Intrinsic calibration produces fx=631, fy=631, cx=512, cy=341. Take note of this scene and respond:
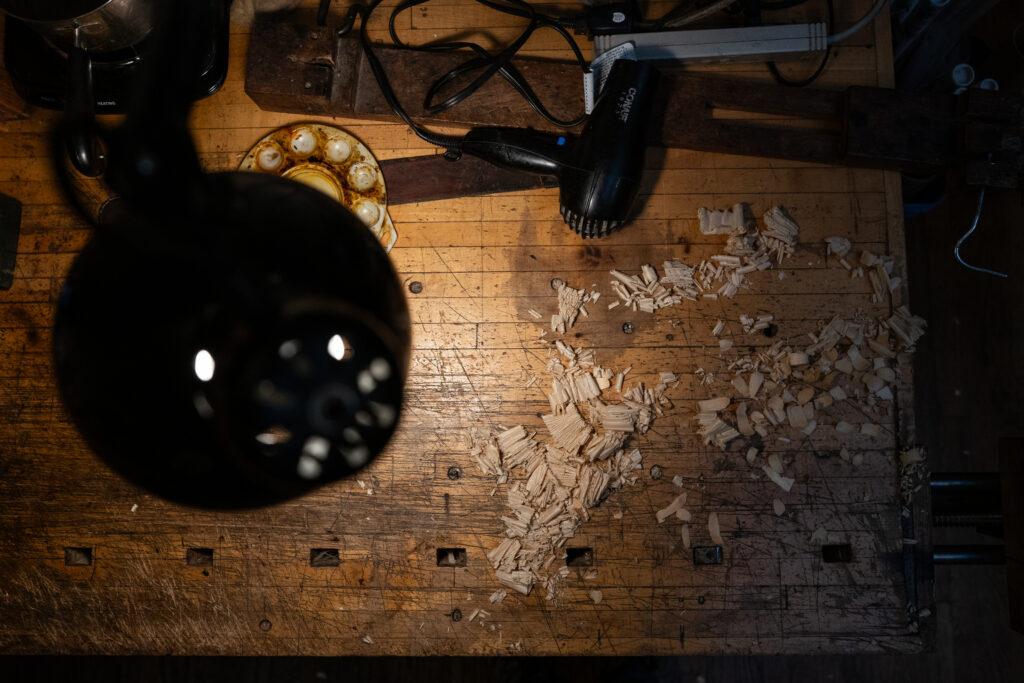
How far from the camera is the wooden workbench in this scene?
115 centimetres

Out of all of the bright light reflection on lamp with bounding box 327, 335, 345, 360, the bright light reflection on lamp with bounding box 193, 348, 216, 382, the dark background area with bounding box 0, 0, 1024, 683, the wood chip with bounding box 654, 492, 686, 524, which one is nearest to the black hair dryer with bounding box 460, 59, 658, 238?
the wood chip with bounding box 654, 492, 686, 524

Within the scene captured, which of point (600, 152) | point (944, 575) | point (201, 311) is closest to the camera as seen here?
point (201, 311)

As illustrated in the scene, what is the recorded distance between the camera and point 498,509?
1176 mm

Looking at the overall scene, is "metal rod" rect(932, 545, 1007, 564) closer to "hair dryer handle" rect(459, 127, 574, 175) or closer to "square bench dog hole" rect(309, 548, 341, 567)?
"hair dryer handle" rect(459, 127, 574, 175)

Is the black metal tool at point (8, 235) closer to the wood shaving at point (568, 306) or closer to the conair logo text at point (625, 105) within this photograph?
the wood shaving at point (568, 306)

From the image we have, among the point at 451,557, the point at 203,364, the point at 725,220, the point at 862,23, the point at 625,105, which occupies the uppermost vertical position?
the point at 862,23

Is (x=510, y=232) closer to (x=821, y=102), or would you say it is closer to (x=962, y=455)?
(x=821, y=102)

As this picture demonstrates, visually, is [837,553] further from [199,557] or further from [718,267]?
[199,557]

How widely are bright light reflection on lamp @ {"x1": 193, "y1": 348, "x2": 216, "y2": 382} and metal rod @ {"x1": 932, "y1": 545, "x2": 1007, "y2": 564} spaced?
1.34 metres

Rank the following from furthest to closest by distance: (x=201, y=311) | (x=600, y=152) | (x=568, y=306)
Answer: (x=568, y=306) < (x=600, y=152) < (x=201, y=311)

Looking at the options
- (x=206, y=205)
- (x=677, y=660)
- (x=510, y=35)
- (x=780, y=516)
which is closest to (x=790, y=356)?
(x=780, y=516)

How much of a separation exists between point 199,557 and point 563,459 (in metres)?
0.71

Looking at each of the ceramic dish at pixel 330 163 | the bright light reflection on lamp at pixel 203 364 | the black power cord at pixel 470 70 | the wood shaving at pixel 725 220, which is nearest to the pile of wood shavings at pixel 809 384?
the wood shaving at pixel 725 220

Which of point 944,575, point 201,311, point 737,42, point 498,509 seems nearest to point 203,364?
point 201,311
